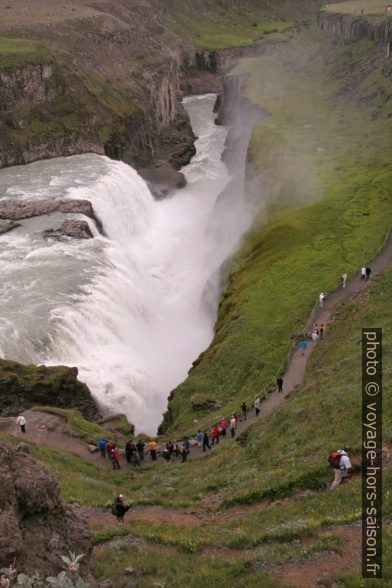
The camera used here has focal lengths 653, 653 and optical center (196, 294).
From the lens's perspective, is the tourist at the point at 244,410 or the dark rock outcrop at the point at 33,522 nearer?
the dark rock outcrop at the point at 33,522

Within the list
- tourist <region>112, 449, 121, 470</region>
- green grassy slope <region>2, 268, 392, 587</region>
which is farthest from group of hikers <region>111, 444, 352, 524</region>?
tourist <region>112, 449, 121, 470</region>

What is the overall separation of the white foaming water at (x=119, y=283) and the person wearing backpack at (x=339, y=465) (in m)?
23.5

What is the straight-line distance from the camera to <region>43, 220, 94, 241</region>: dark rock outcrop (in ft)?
201

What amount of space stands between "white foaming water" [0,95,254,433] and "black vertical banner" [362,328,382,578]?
1813 centimetres

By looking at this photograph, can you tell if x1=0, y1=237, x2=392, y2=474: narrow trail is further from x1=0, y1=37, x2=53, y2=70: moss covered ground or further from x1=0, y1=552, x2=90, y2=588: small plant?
x1=0, y1=37, x2=53, y2=70: moss covered ground

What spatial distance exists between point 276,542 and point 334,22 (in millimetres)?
165060

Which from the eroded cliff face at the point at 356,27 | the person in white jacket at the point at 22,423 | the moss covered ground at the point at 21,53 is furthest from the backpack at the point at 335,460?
the eroded cliff face at the point at 356,27

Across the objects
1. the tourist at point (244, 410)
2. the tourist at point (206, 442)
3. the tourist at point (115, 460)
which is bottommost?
the tourist at point (115, 460)

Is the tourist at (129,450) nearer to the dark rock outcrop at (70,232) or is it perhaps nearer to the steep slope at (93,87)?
the dark rock outcrop at (70,232)

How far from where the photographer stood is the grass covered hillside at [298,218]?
43.9m

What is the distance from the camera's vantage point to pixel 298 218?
67.9 m

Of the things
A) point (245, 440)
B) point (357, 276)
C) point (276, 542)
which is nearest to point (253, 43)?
point (357, 276)

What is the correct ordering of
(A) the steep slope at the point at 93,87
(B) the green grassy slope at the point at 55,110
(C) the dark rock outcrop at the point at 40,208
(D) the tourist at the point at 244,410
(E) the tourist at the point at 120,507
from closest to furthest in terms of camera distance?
(E) the tourist at the point at 120,507
(D) the tourist at the point at 244,410
(C) the dark rock outcrop at the point at 40,208
(B) the green grassy slope at the point at 55,110
(A) the steep slope at the point at 93,87

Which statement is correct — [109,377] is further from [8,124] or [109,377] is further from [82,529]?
[8,124]
